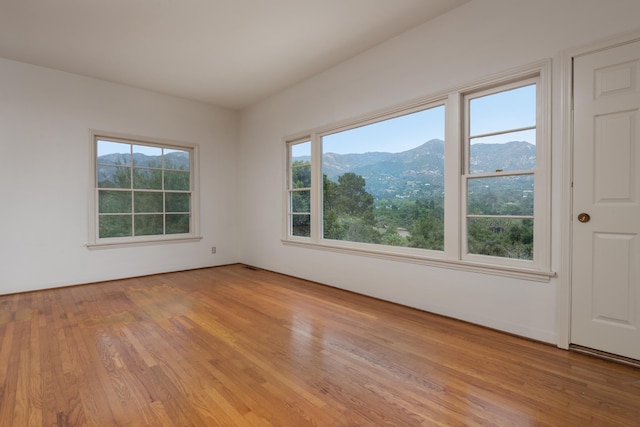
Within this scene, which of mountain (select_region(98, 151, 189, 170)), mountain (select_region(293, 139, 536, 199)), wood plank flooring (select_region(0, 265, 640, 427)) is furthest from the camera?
mountain (select_region(98, 151, 189, 170))

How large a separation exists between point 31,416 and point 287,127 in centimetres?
424

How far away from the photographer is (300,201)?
4.95 meters

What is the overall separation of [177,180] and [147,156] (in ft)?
1.91

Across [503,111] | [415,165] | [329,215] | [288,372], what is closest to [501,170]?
[503,111]

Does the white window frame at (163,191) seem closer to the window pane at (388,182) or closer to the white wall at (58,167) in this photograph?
the white wall at (58,167)

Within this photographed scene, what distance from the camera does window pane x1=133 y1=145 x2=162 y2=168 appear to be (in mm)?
5074

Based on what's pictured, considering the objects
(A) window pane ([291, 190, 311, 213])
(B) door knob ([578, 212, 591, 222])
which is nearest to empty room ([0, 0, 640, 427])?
(B) door knob ([578, 212, 591, 222])

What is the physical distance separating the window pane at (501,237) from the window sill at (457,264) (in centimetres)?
14

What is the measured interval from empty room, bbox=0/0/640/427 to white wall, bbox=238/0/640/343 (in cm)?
2

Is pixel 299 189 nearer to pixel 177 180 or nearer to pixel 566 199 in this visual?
pixel 177 180

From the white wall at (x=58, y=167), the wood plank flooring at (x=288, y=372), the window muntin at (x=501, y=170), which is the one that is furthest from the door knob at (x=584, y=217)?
the white wall at (x=58, y=167)

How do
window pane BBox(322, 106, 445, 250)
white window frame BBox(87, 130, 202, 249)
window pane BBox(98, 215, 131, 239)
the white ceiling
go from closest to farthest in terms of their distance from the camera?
the white ceiling → window pane BBox(322, 106, 445, 250) → white window frame BBox(87, 130, 202, 249) → window pane BBox(98, 215, 131, 239)

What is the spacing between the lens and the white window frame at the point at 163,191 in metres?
4.58

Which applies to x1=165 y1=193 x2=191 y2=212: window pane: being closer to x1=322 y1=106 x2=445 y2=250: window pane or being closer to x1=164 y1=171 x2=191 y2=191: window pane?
x1=164 y1=171 x2=191 y2=191: window pane
